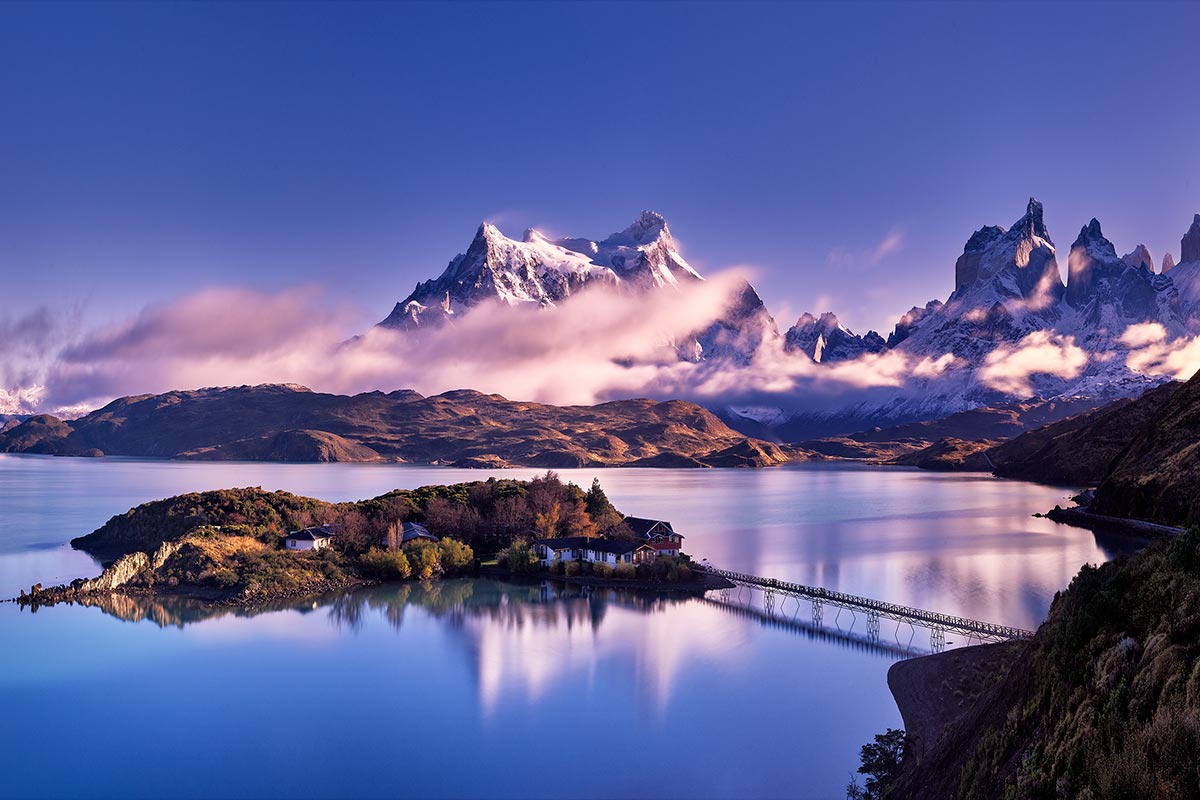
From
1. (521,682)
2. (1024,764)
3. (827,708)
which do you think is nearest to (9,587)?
(521,682)

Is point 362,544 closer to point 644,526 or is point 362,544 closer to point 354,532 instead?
point 354,532

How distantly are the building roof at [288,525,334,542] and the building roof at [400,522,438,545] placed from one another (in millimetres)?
6605

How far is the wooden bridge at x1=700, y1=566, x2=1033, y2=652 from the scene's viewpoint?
47.4 metres

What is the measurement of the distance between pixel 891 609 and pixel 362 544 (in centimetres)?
4616

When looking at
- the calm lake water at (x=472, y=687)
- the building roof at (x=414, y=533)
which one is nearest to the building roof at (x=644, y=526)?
the calm lake water at (x=472, y=687)

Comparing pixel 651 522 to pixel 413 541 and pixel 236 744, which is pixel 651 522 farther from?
pixel 236 744

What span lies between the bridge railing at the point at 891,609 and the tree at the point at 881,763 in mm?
13796

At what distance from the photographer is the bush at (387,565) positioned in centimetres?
6844

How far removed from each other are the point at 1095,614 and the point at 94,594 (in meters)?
65.3

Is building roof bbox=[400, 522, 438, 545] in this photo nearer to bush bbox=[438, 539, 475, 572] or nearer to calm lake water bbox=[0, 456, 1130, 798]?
bush bbox=[438, 539, 475, 572]

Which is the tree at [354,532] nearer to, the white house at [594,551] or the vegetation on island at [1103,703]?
the white house at [594,551]

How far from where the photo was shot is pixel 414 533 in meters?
76.6

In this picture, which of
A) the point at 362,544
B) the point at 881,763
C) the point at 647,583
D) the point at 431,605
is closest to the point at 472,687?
the point at 431,605

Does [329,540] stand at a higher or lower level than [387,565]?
higher
